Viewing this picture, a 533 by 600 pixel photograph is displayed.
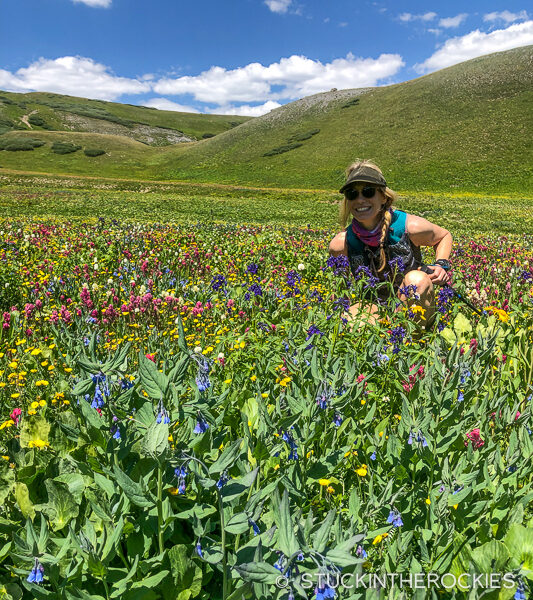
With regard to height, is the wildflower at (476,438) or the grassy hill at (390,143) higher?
the grassy hill at (390,143)

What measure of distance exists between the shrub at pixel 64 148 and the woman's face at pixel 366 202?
10417cm

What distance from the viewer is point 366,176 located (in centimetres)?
510

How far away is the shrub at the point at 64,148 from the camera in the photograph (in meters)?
93.4

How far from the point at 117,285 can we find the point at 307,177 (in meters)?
63.9

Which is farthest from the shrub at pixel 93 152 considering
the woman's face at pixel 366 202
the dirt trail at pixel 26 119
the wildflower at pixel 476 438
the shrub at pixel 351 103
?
the wildflower at pixel 476 438

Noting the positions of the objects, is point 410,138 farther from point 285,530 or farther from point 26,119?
point 26,119

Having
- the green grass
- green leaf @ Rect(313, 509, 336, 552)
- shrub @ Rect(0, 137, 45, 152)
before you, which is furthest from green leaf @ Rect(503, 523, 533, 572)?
the green grass

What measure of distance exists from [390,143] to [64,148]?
71.6 meters

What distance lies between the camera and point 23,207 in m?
23.6

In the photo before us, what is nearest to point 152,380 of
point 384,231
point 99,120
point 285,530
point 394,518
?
point 285,530

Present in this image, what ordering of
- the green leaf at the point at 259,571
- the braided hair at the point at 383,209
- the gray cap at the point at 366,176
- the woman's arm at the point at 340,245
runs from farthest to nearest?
1. the woman's arm at the point at 340,245
2. the braided hair at the point at 383,209
3. the gray cap at the point at 366,176
4. the green leaf at the point at 259,571

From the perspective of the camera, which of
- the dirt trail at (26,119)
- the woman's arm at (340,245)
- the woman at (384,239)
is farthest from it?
the dirt trail at (26,119)

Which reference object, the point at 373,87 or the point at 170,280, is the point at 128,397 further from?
the point at 373,87

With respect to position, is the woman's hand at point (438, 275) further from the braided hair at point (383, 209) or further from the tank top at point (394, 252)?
the braided hair at point (383, 209)
